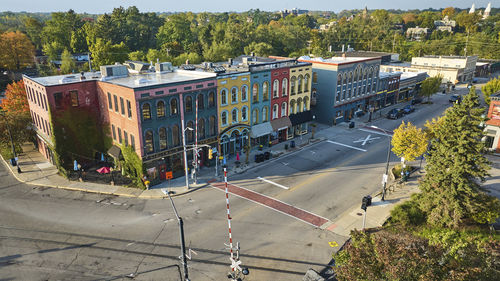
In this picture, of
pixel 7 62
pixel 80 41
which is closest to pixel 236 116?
pixel 7 62

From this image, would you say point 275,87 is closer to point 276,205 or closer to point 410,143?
point 410,143

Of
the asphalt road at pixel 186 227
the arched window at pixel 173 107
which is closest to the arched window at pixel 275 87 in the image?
the asphalt road at pixel 186 227

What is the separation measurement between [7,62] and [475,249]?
96.9 m

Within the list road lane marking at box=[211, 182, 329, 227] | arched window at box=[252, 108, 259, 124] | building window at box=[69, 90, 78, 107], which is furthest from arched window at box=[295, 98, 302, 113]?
building window at box=[69, 90, 78, 107]

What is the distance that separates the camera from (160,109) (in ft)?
108

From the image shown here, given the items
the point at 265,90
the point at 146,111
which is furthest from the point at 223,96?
the point at 146,111

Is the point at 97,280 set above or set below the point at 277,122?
below

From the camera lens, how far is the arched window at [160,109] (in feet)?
107

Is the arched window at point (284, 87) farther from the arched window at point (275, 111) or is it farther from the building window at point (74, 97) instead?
the building window at point (74, 97)

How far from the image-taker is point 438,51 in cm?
12206

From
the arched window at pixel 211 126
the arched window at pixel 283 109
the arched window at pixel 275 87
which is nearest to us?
the arched window at pixel 211 126

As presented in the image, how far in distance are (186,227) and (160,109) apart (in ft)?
41.2

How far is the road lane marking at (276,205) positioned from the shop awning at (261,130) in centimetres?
979

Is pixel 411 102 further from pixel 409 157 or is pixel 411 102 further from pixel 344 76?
pixel 409 157
